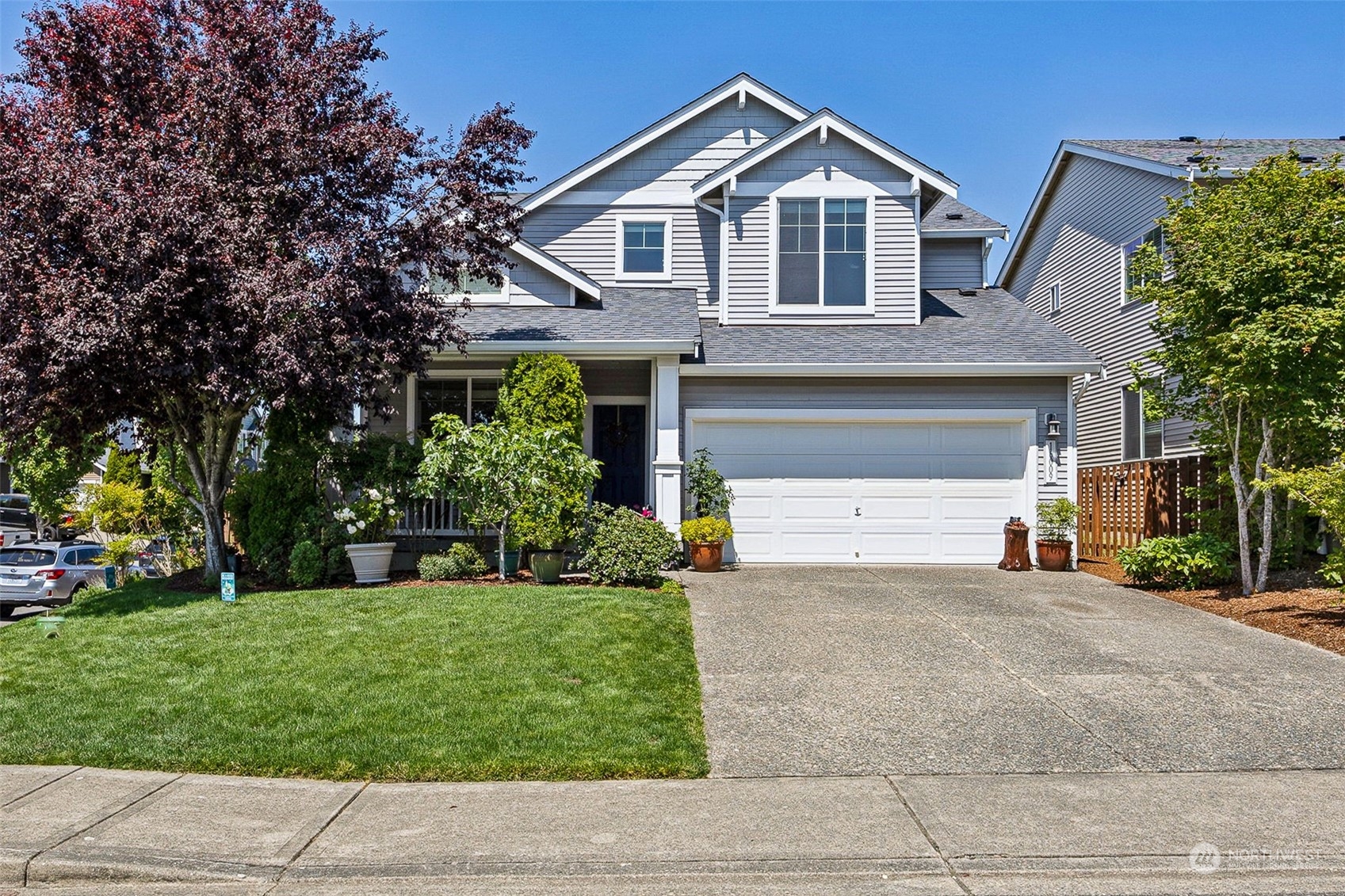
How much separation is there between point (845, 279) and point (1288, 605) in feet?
25.9

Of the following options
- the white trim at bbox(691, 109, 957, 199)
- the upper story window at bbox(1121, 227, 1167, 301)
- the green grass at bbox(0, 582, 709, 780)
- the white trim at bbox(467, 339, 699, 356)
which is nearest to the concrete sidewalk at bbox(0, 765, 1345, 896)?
the green grass at bbox(0, 582, 709, 780)

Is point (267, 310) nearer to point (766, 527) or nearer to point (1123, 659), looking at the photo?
point (766, 527)

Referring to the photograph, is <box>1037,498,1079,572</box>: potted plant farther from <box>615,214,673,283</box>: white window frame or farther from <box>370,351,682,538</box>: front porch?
<box>615,214,673,283</box>: white window frame

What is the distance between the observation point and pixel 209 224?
10.7 meters

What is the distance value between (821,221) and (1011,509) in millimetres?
5298

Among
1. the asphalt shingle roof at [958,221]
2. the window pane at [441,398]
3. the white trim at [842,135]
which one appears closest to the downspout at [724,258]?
the white trim at [842,135]

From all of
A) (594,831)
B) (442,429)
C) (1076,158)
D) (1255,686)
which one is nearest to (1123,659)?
(1255,686)

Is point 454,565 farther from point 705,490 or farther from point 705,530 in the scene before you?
point 705,490

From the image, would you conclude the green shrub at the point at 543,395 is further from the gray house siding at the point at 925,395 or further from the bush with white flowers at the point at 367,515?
the bush with white flowers at the point at 367,515

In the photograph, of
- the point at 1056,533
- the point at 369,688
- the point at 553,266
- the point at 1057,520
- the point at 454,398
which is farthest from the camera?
the point at 553,266

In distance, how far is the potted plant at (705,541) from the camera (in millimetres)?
13938

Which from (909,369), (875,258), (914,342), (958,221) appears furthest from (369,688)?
(958,221)

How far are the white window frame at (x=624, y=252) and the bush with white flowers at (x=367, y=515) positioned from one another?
6.62 m

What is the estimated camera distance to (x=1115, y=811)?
18.0 feet
